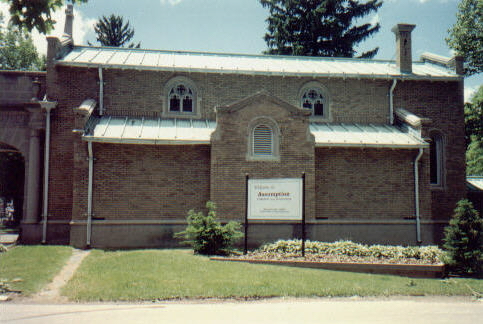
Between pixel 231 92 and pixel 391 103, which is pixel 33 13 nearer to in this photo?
pixel 231 92

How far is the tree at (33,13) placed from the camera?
27.5ft

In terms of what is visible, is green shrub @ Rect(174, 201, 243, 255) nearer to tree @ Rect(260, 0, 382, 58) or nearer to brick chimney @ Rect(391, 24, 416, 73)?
brick chimney @ Rect(391, 24, 416, 73)

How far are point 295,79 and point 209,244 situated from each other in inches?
363

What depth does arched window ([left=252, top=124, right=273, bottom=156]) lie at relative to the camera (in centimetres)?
1555

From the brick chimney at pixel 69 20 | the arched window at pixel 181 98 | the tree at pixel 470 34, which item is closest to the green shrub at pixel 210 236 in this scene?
the arched window at pixel 181 98

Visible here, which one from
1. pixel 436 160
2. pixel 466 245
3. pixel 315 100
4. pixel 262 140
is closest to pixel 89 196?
pixel 262 140

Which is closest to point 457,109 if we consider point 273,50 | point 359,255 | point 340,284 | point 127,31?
point 359,255

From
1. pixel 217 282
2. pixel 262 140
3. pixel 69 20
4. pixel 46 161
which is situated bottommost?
pixel 217 282

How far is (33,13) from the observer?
841cm

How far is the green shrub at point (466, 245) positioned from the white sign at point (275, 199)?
456cm

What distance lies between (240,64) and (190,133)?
5.32m

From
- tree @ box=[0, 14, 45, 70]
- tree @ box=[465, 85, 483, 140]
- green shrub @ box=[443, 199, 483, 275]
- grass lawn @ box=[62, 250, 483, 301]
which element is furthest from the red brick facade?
tree @ box=[0, 14, 45, 70]

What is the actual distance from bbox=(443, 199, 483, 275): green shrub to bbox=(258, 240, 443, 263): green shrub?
1.49ft

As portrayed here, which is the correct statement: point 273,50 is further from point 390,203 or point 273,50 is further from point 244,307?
point 244,307
